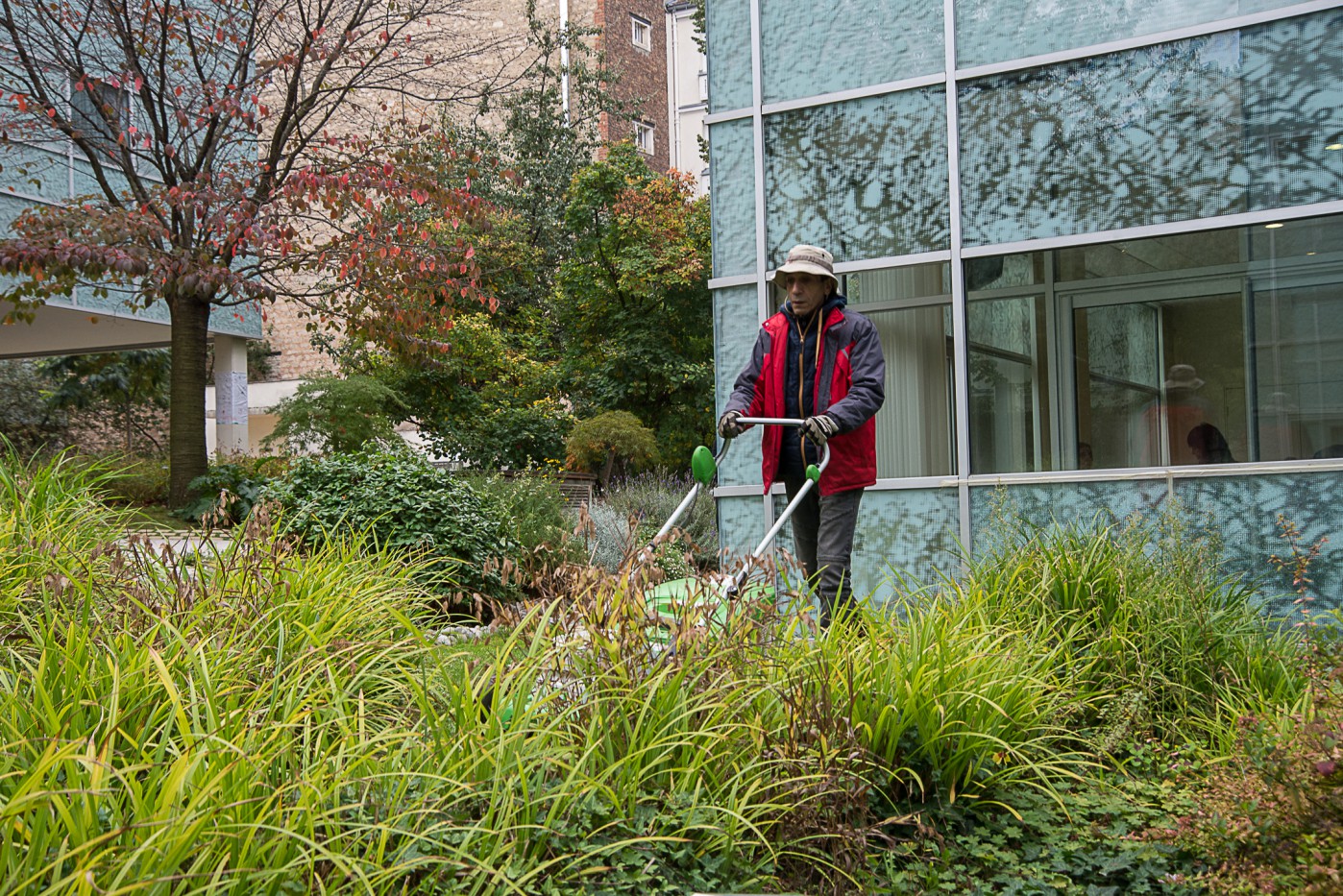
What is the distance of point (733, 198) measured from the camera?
25.1 feet

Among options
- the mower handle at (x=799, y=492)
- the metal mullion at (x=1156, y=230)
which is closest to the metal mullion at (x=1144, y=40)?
the metal mullion at (x=1156, y=230)

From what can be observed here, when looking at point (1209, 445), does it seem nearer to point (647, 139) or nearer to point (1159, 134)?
point (1159, 134)

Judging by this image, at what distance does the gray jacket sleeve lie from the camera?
4.76 meters

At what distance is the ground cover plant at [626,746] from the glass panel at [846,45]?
157 inches

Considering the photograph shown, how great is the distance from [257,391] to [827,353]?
22.7 m

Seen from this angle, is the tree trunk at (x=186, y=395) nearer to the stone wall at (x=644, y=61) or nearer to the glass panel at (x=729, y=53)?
the glass panel at (x=729, y=53)

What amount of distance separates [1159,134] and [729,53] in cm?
269

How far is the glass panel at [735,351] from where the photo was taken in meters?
7.46

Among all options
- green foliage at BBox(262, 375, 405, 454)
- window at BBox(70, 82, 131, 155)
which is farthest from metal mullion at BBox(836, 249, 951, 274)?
green foliage at BBox(262, 375, 405, 454)

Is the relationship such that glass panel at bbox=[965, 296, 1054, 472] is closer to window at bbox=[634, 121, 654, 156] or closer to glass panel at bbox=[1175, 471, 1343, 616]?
glass panel at bbox=[1175, 471, 1343, 616]

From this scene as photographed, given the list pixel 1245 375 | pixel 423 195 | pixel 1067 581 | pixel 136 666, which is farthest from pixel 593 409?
pixel 136 666

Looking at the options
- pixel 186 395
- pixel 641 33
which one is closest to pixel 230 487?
pixel 186 395

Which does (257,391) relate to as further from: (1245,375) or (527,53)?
(1245,375)

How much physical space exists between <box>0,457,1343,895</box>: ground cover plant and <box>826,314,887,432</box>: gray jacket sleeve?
2.76ft
